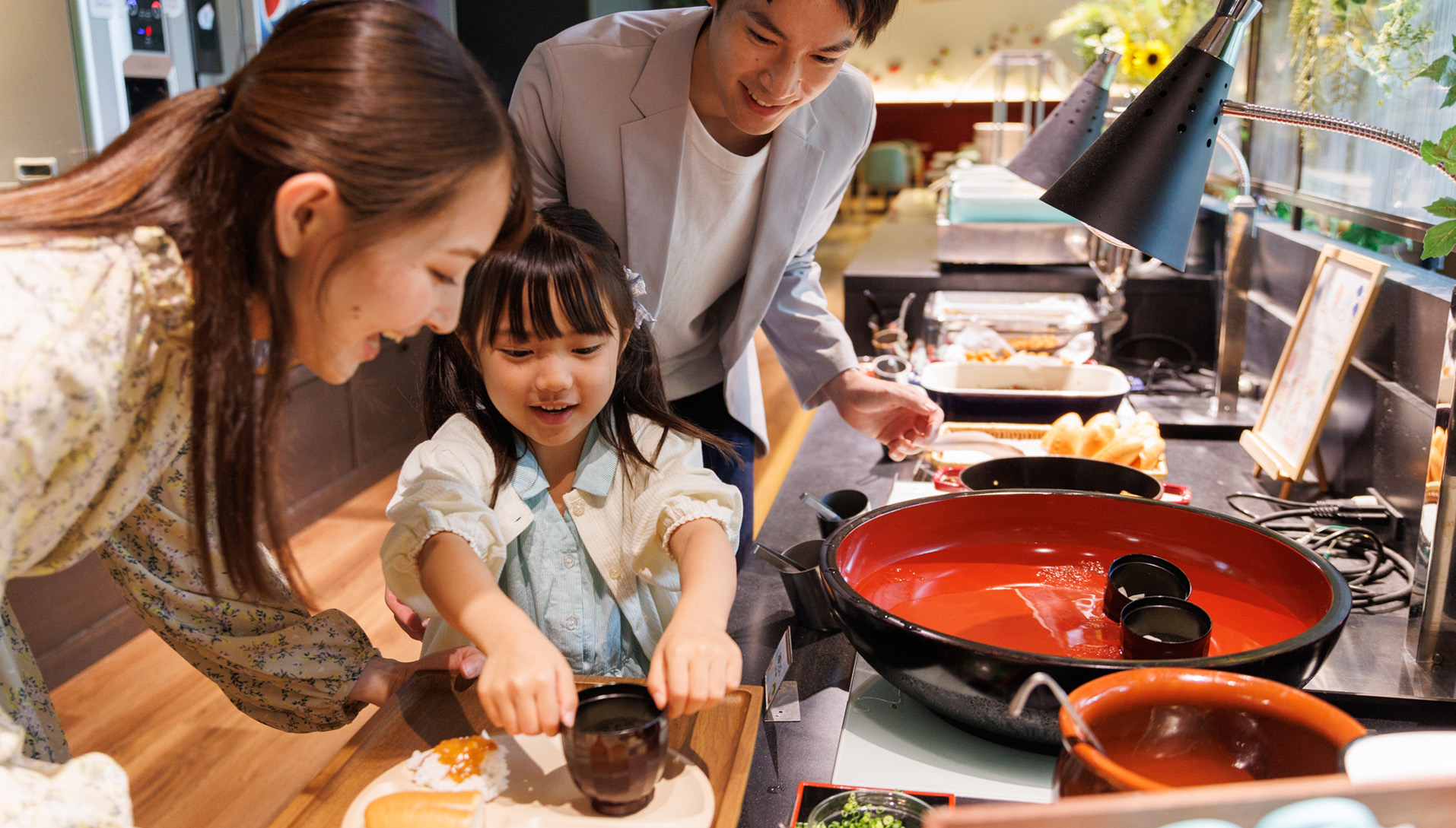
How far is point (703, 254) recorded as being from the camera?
1.56m

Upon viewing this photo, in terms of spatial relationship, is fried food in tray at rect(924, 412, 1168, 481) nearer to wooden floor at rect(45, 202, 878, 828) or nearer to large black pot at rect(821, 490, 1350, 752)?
large black pot at rect(821, 490, 1350, 752)

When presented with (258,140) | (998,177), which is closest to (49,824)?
(258,140)

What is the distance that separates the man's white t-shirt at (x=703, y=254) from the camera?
1.51 meters

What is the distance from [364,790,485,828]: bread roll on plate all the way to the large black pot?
1.13ft

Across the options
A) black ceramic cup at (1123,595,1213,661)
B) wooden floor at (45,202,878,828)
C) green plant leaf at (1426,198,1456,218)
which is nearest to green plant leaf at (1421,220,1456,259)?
green plant leaf at (1426,198,1456,218)

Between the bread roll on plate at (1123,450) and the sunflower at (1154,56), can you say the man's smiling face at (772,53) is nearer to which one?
the bread roll on plate at (1123,450)

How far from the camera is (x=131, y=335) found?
71cm

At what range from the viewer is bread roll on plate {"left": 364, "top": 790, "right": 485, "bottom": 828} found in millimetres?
736

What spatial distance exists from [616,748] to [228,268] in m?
0.42

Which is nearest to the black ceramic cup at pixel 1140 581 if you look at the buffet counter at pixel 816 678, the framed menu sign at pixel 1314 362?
the buffet counter at pixel 816 678

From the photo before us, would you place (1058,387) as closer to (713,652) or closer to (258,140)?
(713,652)

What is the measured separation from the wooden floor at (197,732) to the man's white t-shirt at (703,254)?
3.68 ft

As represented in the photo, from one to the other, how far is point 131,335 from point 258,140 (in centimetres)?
16

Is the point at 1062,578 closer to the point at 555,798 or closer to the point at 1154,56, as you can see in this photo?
the point at 555,798
